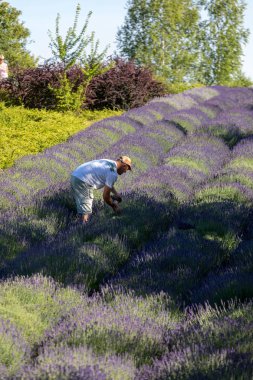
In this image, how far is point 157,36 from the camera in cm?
3362

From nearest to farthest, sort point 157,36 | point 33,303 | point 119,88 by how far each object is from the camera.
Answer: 1. point 33,303
2. point 119,88
3. point 157,36

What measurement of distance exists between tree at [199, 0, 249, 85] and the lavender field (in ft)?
90.6

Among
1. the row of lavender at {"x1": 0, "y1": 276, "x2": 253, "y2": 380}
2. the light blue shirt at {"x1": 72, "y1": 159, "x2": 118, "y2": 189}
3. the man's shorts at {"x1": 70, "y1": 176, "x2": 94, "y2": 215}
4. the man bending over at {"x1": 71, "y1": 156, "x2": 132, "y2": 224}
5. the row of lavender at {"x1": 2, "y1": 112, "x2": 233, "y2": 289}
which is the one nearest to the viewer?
the row of lavender at {"x1": 0, "y1": 276, "x2": 253, "y2": 380}

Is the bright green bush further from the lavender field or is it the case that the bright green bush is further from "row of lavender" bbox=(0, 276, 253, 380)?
"row of lavender" bbox=(0, 276, 253, 380)

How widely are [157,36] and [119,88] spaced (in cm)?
1399

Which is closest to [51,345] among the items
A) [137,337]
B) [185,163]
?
[137,337]

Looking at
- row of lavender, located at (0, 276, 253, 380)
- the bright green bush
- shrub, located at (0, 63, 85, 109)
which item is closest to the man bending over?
row of lavender, located at (0, 276, 253, 380)

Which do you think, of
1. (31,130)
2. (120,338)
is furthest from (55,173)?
(120,338)

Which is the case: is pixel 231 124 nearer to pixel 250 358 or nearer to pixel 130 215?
pixel 130 215

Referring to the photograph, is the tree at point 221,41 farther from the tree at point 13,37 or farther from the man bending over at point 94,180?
the man bending over at point 94,180

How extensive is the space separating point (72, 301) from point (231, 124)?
1046 centimetres

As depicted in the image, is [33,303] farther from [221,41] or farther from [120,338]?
[221,41]

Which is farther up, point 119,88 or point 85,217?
point 119,88

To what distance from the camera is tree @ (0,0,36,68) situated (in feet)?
116
